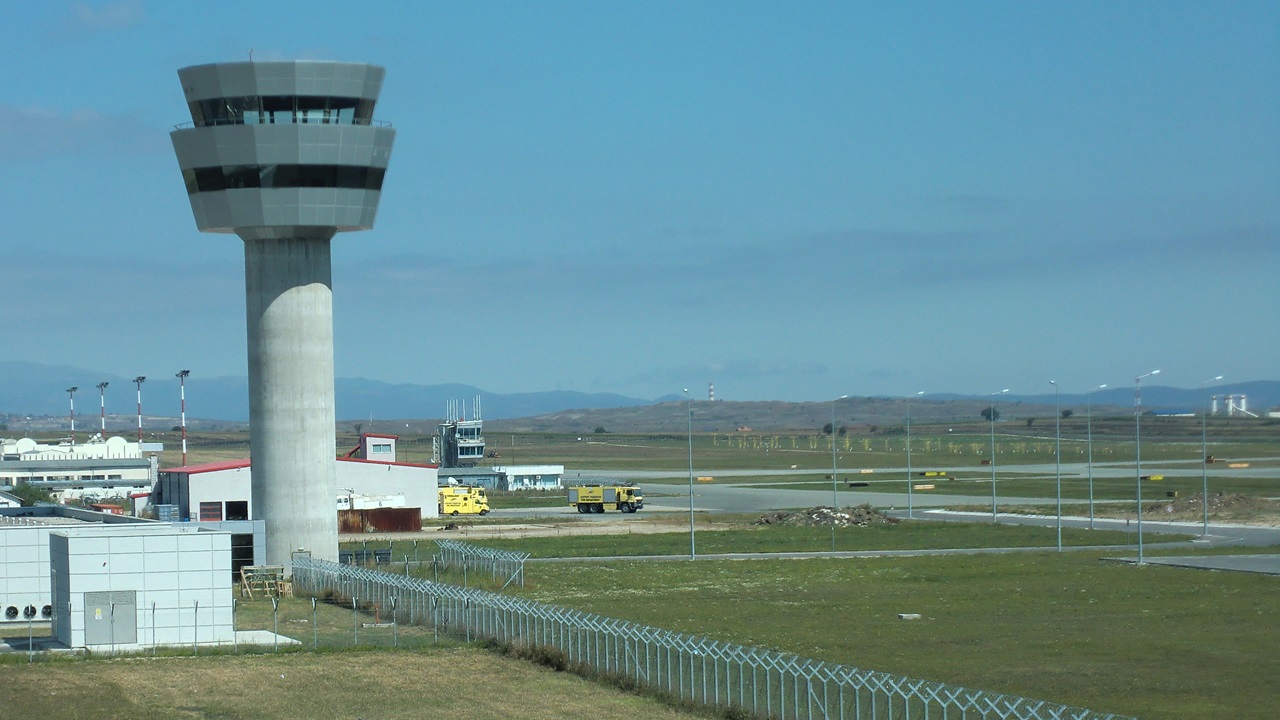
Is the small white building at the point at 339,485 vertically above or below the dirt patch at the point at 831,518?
above

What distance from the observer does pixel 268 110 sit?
68.5m

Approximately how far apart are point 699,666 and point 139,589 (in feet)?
68.2

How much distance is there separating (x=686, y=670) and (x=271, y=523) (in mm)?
37279

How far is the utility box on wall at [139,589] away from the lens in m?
47.2

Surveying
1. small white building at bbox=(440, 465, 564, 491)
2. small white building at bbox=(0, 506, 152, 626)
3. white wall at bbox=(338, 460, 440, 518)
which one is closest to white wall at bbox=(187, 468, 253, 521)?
white wall at bbox=(338, 460, 440, 518)

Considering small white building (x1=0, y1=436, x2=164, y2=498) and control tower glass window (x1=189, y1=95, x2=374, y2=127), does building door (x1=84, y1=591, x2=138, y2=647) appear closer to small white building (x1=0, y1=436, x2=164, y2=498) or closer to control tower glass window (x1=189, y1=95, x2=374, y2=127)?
control tower glass window (x1=189, y1=95, x2=374, y2=127)

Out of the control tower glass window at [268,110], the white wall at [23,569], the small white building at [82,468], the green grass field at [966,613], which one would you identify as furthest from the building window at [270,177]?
the small white building at [82,468]

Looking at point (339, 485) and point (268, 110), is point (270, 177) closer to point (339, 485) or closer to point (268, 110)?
point (268, 110)

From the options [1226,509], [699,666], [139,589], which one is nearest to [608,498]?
[1226,509]

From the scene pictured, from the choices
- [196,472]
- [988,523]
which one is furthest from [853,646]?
[196,472]

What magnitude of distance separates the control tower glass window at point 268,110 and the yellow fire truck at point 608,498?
61.1 meters

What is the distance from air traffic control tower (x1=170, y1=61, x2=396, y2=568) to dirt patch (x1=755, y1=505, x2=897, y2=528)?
42535 mm

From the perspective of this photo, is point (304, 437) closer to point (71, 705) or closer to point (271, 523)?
point (271, 523)

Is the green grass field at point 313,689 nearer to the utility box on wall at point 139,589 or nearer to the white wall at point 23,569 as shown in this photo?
the utility box on wall at point 139,589
